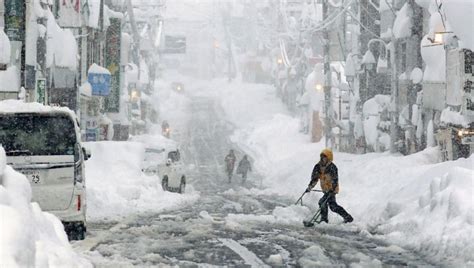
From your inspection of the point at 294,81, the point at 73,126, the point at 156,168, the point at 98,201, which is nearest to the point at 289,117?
the point at 294,81

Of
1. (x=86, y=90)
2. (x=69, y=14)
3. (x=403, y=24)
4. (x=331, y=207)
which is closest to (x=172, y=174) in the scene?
(x=69, y=14)

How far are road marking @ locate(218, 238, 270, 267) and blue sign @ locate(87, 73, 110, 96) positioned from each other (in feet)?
80.5

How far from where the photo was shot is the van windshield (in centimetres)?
1244

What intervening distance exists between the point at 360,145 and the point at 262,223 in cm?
2866

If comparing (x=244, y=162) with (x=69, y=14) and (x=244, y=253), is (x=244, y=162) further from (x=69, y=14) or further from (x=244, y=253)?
(x=244, y=253)

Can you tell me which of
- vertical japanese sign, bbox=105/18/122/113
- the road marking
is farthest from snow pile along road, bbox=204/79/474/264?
vertical japanese sign, bbox=105/18/122/113

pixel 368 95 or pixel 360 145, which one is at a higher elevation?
pixel 368 95

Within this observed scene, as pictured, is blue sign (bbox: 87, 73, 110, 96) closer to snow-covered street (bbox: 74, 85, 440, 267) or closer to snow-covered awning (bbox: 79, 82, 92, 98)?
snow-covered awning (bbox: 79, 82, 92, 98)

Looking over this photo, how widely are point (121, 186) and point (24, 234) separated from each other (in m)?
15.6

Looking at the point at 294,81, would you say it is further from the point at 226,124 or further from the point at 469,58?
the point at 469,58

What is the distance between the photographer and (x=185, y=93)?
10806 cm

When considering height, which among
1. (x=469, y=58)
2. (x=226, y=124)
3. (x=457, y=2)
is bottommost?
(x=226, y=124)

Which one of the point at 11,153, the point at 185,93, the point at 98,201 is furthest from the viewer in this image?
the point at 185,93

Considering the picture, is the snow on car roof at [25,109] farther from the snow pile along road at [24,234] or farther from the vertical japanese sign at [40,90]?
the vertical japanese sign at [40,90]
